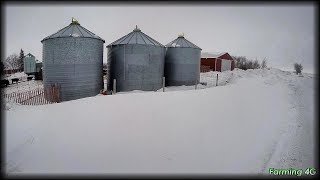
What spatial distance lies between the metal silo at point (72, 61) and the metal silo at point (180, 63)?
7.38 m

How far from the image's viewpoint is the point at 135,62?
52.4ft

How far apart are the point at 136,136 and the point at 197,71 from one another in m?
14.7

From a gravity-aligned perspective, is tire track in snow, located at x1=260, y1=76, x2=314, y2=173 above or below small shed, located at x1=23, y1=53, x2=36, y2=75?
below

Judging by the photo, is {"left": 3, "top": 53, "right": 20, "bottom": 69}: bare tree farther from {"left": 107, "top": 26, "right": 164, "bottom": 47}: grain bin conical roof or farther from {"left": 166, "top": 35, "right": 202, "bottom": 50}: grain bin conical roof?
{"left": 107, "top": 26, "right": 164, "bottom": 47}: grain bin conical roof

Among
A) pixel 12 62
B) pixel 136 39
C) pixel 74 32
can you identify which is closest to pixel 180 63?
pixel 136 39

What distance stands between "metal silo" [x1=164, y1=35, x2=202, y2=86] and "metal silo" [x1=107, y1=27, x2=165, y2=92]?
A: 3.33m

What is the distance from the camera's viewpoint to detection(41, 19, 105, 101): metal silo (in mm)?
13883

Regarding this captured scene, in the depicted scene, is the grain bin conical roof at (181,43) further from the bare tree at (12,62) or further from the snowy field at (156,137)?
the bare tree at (12,62)

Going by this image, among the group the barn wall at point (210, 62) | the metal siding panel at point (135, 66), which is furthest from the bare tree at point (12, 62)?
the metal siding panel at point (135, 66)

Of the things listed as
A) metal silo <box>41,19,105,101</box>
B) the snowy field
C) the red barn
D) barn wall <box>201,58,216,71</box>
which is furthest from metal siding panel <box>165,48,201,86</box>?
barn wall <box>201,58,216,71</box>

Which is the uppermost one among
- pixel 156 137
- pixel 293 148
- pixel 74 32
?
pixel 74 32

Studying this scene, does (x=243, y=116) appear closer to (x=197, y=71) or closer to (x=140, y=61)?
(x=140, y=61)

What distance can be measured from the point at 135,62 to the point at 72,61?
4092mm

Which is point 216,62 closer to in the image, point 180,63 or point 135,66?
point 180,63
